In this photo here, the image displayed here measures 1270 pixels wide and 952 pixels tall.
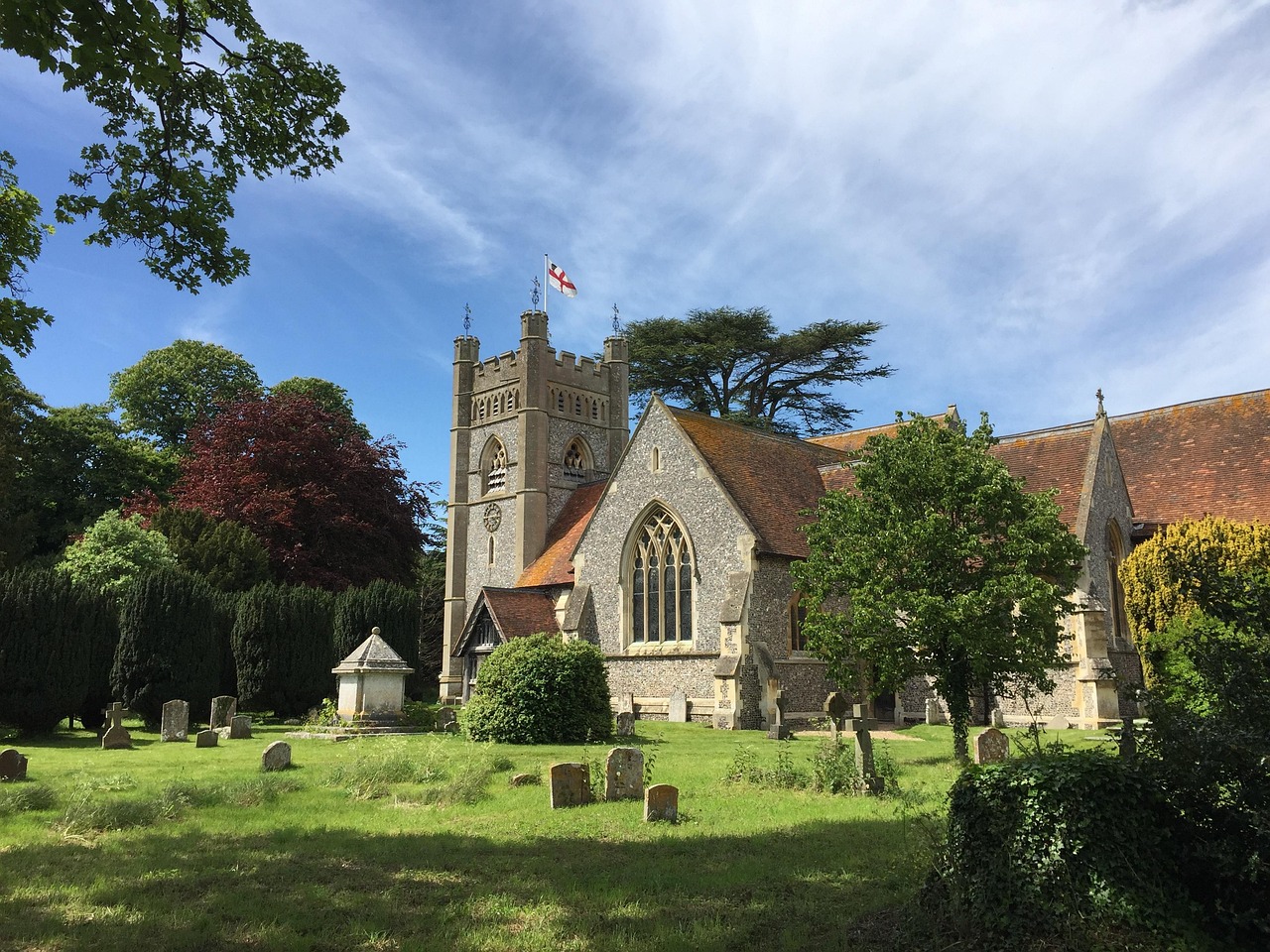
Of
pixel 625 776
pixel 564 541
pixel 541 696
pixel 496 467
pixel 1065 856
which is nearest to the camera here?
pixel 1065 856

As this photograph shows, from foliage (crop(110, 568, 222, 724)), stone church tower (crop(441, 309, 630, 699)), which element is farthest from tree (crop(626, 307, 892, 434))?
foliage (crop(110, 568, 222, 724))

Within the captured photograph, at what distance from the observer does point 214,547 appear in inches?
1246

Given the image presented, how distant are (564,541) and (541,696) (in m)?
16.3

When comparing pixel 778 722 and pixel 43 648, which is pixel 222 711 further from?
Result: pixel 778 722

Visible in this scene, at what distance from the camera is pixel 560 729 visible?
59.5 ft

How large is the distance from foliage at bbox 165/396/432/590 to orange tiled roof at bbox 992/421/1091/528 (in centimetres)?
2363

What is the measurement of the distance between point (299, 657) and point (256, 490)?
1204cm

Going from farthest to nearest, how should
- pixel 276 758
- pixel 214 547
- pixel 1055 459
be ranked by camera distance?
pixel 214 547, pixel 1055 459, pixel 276 758

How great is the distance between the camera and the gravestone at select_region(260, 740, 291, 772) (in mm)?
14023

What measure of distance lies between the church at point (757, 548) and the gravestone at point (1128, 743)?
14.8m

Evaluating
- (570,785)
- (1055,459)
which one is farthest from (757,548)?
(570,785)

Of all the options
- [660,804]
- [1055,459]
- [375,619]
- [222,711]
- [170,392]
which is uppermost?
[170,392]

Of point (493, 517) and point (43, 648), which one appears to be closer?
point (43, 648)

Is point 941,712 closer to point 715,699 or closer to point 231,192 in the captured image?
point 715,699
